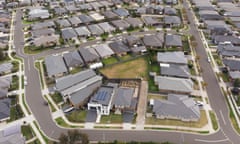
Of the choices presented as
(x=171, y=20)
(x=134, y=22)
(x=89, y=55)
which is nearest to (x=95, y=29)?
(x=134, y=22)

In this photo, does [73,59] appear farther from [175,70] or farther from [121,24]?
[121,24]

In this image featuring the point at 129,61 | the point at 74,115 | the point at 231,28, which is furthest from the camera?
the point at 231,28

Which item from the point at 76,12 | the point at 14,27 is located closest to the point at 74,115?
the point at 14,27

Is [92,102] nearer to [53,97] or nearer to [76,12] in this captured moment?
[53,97]

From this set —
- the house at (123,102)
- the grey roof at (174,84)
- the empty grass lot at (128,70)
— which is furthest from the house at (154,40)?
the house at (123,102)

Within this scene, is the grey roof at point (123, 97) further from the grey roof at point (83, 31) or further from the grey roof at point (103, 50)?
the grey roof at point (83, 31)
